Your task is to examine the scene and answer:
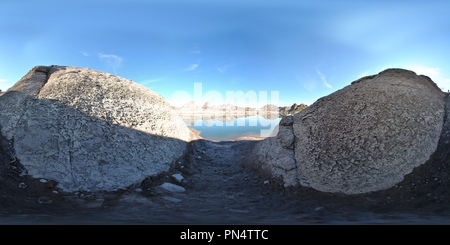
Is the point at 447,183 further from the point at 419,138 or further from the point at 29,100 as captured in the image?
the point at 29,100

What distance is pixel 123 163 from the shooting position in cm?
841

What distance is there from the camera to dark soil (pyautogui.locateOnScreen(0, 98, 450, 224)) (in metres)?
5.33

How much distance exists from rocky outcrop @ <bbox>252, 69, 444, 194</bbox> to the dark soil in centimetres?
42

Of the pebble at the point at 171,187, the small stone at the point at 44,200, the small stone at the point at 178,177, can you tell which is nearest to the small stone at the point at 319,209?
the pebble at the point at 171,187

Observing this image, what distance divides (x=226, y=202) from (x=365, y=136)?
5624 mm

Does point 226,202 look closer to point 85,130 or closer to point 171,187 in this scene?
point 171,187

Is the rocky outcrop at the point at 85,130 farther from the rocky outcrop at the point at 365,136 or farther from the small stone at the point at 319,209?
the small stone at the point at 319,209

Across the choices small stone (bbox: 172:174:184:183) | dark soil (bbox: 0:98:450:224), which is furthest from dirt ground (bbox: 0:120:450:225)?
small stone (bbox: 172:174:184:183)

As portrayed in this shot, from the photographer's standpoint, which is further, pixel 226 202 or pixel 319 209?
pixel 226 202

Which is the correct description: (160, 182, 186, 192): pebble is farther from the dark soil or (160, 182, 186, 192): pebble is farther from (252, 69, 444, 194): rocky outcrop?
(252, 69, 444, 194): rocky outcrop

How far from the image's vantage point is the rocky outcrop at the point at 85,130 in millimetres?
7754

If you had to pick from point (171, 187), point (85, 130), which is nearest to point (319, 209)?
point (171, 187)

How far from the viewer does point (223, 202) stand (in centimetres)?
725

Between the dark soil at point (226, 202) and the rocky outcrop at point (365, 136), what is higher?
the rocky outcrop at point (365, 136)
